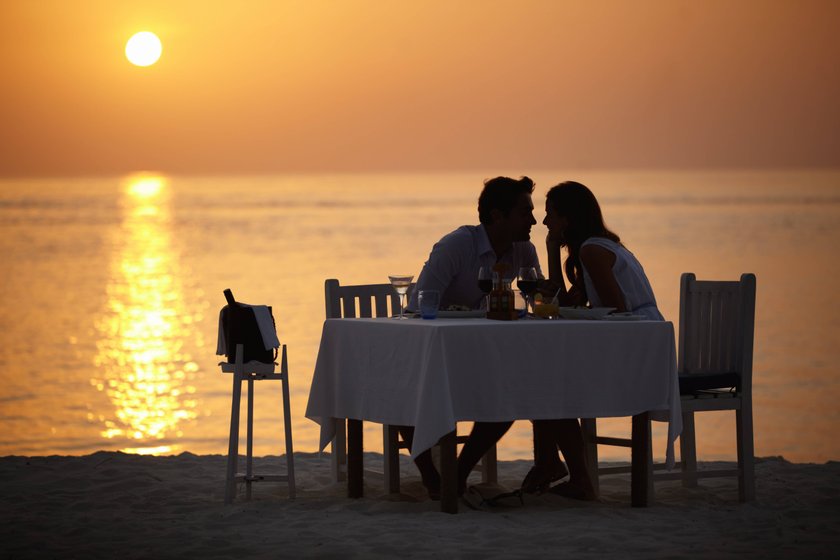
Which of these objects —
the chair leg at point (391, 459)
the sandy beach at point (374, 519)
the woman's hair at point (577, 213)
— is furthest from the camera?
the woman's hair at point (577, 213)

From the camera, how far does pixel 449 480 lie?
208 inches

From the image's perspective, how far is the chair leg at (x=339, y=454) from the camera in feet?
20.3

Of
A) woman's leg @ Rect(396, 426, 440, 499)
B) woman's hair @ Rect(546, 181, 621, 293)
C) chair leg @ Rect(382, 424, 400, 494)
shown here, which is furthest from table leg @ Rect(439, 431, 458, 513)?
woman's hair @ Rect(546, 181, 621, 293)

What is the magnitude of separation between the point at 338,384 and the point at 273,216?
34672 millimetres

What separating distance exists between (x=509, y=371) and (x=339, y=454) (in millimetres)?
1287

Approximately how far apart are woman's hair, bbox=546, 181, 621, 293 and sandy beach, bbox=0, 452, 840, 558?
1.08m

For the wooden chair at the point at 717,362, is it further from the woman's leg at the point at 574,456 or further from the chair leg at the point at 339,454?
the chair leg at the point at 339,454

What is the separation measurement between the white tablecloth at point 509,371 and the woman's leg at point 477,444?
0.29 meters

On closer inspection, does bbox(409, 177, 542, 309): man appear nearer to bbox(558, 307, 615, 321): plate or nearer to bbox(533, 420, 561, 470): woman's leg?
bbox(558, 307, 615, 321): plate

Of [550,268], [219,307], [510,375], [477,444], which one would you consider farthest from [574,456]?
[219,307]

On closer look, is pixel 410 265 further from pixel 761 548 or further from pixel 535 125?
pixel 535 125

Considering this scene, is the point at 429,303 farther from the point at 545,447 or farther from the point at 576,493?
the point at 576,493

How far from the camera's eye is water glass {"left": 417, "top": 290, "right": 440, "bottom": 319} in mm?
5535

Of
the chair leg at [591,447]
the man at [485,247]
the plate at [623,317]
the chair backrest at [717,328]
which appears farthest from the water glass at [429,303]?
the chair backrest at [717,328]
